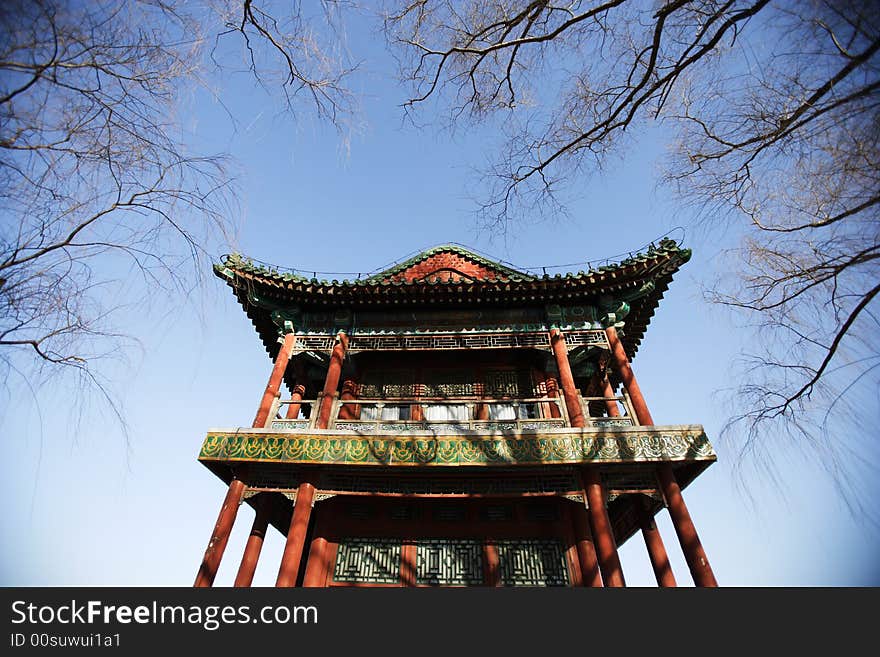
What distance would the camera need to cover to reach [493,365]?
12148 millimetres

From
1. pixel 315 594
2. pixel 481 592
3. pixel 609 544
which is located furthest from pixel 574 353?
pixel 315 594

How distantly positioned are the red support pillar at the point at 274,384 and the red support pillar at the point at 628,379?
25.8ft

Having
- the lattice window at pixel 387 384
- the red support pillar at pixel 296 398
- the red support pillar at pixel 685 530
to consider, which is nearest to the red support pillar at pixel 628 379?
the red support pillar at pixel 685 530

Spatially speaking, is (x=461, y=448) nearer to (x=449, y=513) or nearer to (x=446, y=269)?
(x=449, y=513)

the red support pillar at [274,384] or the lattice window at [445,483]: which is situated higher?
the red support pillar at [274,384]

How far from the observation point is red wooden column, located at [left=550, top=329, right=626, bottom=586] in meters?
7.42

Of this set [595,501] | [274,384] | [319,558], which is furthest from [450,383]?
[319,558]

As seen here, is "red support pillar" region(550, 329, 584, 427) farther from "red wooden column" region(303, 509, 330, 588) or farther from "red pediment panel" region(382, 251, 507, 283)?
"red wooden column" region(303, 509, 330, 588)

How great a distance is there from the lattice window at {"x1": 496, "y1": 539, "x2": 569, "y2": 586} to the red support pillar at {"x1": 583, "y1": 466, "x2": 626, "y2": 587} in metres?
0.97

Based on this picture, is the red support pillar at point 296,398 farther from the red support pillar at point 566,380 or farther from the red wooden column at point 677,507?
the red wooden column at point 677,507

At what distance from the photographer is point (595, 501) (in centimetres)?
827

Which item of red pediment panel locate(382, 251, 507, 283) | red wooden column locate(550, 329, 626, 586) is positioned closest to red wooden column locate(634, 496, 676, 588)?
red wooden column locate(550, 329, 626, 586)

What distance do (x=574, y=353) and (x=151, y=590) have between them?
9.52m

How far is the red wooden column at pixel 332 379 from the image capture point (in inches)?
Result: 384
